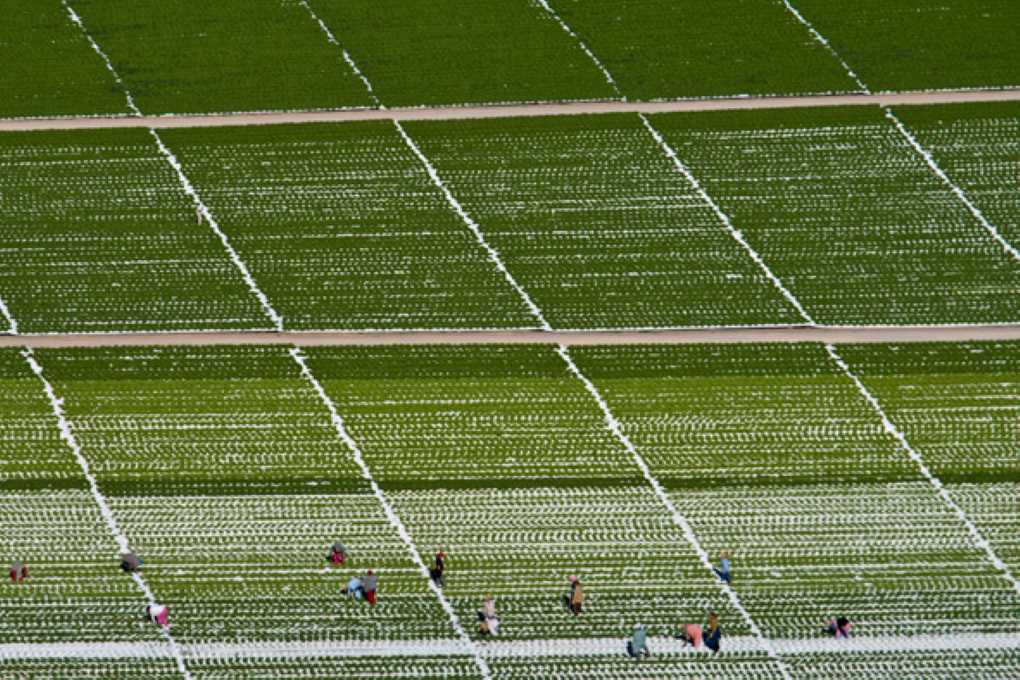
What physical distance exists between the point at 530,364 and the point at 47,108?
90.0 ft

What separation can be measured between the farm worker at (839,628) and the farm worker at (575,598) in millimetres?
7273

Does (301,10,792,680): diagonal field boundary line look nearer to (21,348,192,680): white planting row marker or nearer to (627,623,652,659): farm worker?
(627,623,652,659): farm worker

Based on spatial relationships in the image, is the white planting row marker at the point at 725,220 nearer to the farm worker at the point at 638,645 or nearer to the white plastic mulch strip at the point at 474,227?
the white plastic mulch strip at the point at 474,227

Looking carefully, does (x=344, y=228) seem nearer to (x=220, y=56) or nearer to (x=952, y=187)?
(x=220, y=56)

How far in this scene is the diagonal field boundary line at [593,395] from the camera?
58.4 meters

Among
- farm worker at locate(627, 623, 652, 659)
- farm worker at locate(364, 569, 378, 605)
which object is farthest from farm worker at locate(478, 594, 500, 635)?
farm worker at locate(627, 623, 652, 659)

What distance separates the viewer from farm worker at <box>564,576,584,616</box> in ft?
192

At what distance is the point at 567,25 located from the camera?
90125 mm

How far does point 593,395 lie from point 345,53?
2642 centimetres

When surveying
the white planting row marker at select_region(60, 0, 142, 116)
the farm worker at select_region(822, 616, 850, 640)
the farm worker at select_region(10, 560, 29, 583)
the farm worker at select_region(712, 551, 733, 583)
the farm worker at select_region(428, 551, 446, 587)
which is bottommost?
the farm worker at select_region(822, 616, 850, 640)

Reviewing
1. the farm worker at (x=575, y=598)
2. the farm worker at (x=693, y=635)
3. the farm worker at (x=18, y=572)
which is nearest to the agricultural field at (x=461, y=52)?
the farm worker at (x=575, y=598)

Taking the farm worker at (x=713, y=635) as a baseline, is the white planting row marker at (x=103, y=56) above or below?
above

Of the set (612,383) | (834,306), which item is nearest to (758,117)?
(834,306)

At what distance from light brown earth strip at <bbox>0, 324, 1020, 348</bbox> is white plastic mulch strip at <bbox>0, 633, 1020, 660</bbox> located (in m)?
16.4
